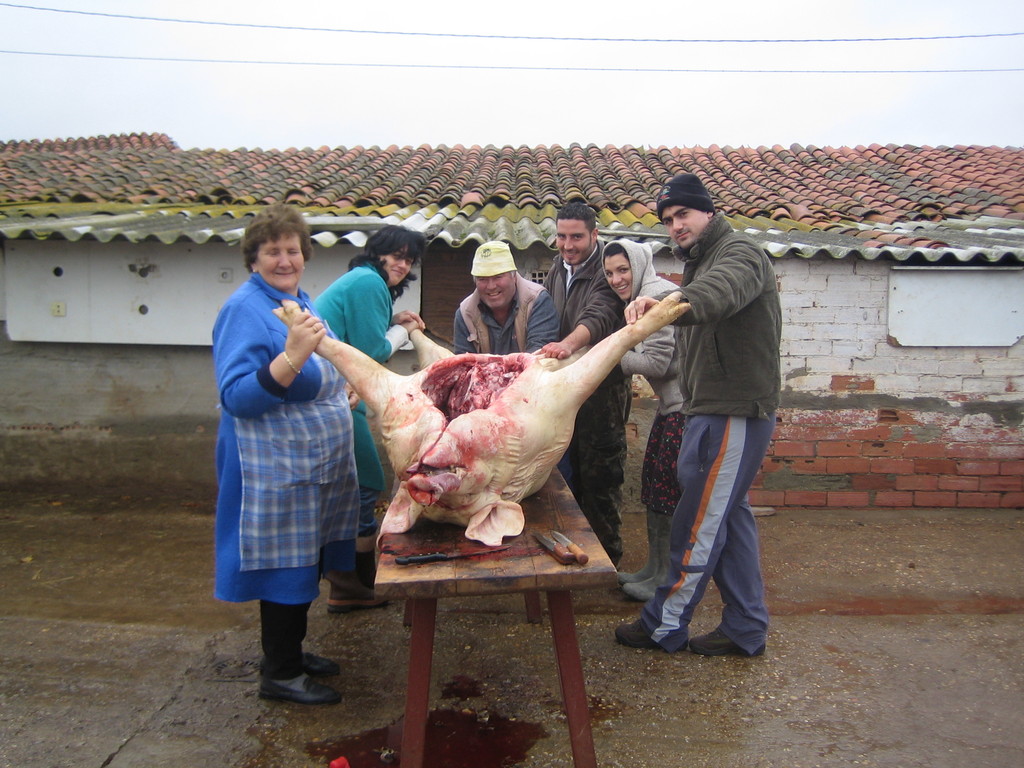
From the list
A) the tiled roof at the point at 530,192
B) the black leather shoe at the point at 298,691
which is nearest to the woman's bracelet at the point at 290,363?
the black leather shoe at the point at 298,691

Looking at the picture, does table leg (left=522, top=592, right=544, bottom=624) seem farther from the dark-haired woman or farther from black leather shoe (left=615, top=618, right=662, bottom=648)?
the dark-haired woman

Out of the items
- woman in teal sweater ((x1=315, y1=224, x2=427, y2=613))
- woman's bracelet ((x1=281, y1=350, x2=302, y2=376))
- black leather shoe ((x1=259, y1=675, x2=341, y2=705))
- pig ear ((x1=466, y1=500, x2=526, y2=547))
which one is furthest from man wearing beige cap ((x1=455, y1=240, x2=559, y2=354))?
black leather shoe ((x1=259, y1=675, x2=341, y2=705))

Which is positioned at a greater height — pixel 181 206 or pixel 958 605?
pixel 181 206

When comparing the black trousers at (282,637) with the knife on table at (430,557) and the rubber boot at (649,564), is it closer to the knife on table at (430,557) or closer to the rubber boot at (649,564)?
the knife on table at (430,557)

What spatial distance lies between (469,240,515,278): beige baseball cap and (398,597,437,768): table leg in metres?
1.71

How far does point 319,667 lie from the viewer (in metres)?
3.11

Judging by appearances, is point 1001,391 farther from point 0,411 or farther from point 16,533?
point 0,411

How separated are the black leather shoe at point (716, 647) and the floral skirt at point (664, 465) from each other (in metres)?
0.59

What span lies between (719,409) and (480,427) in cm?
102

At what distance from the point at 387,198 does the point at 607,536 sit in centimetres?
533

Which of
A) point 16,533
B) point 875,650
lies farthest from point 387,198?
point 875,650

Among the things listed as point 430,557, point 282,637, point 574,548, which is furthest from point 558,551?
point 282,637

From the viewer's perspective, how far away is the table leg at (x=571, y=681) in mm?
2307

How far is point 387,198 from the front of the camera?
26.6ft
